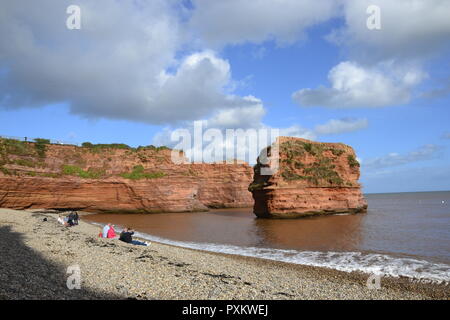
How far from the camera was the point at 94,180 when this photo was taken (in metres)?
43.6

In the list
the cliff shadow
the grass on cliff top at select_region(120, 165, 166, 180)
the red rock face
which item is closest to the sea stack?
the red rock face

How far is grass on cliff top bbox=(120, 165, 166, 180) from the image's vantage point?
4675cm

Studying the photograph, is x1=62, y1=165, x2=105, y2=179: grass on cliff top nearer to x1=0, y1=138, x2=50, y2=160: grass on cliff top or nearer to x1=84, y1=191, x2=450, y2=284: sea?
x1=0, y1=138, x2=50, y2=160: grass on cliff top

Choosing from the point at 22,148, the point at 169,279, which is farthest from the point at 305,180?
the point at 22,148

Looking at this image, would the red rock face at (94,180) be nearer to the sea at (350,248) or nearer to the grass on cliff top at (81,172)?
the grass on cliff top at (81,172)

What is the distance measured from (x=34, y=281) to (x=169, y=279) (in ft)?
12.3

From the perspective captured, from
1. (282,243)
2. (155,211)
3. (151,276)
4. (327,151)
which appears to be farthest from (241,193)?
(151,276)

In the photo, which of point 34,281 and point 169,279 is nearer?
point 34,281

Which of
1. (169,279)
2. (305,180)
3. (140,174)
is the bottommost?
(169,279)

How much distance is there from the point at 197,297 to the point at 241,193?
63.5 metres

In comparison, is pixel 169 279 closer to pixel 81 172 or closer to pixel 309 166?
pixel 309 166

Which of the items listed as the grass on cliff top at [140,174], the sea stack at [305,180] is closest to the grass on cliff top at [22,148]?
the grass on cliff top at [140,174]
